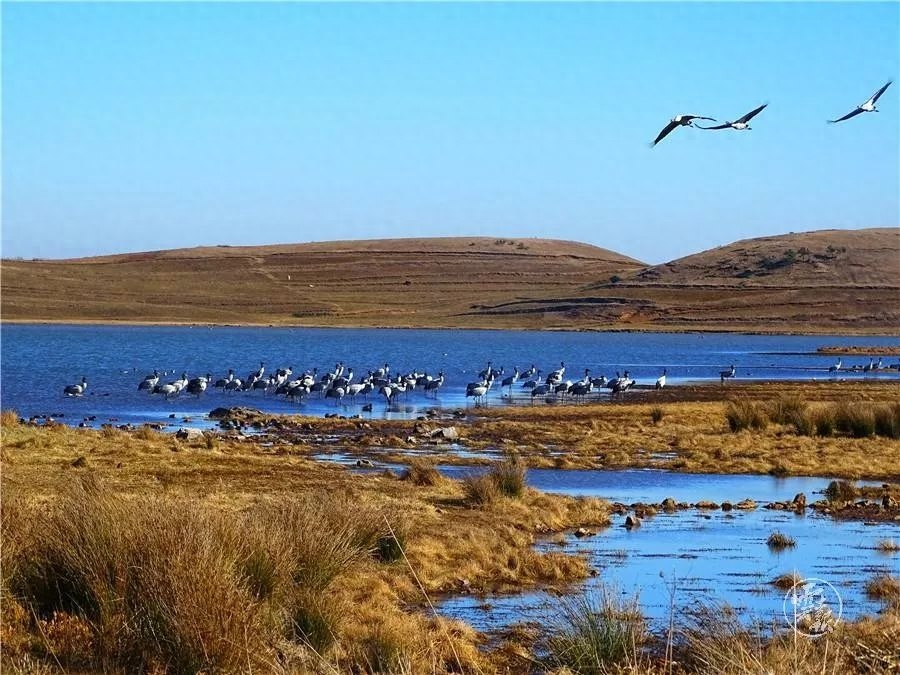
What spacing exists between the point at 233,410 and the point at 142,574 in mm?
26911

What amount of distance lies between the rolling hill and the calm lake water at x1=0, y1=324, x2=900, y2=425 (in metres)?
6.93

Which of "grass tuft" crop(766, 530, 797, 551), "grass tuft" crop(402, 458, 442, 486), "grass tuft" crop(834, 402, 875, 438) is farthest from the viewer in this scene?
"grass tuft" crop(834, 402, 875, 438)

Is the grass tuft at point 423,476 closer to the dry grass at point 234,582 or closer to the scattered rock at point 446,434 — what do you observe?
the dry grass at point 234,582

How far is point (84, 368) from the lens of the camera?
193 ft

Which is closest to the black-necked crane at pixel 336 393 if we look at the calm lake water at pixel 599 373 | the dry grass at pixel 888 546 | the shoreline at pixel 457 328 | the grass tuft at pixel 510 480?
the calm lake water at pixel 599 373

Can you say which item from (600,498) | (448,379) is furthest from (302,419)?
(448,379)

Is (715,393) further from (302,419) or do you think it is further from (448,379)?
(302,419)

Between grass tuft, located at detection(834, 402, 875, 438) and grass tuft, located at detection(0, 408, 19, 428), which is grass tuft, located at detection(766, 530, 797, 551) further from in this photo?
grass tuft, located at detection(0, 408, 19, 428)

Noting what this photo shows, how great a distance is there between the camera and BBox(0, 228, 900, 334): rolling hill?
132 metres

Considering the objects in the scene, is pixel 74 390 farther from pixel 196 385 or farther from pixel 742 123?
pixel 742 123

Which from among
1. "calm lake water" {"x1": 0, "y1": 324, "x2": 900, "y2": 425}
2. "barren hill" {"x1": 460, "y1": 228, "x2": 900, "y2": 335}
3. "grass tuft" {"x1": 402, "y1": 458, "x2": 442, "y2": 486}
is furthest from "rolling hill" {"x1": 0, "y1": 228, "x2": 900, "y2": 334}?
"grass tuft" {"x1": 402, "y1": 458, "x2": 442, "y2": 486}

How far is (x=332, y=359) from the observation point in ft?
243

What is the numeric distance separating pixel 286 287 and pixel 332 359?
99.7 meters

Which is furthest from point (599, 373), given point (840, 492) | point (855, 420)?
point (840, 492)
